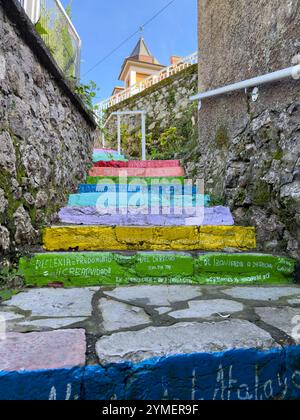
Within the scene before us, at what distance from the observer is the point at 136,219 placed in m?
2.47

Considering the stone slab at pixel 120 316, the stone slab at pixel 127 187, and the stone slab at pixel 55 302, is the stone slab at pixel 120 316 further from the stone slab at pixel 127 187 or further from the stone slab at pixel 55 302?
the stone slab at pixel 127 187

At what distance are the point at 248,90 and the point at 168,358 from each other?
2.36 meters

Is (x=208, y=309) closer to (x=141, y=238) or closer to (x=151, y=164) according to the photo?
(x=141, y=238)

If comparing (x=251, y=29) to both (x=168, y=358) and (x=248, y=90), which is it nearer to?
(x=248, y=90)

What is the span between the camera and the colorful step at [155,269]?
185 cm

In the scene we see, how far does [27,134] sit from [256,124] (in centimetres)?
175

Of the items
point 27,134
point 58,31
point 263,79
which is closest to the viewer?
point 27,134

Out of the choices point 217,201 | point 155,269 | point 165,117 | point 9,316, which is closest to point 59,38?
point 217,201

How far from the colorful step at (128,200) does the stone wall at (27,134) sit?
0.16m

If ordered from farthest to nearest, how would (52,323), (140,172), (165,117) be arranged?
(165,117) → (140,172) → (52,323)

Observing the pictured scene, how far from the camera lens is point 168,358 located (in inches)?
38.7

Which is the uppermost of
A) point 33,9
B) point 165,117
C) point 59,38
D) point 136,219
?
point 165,117

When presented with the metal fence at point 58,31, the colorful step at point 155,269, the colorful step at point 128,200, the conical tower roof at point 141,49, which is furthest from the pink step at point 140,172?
the conical tower roof at point 141,49
